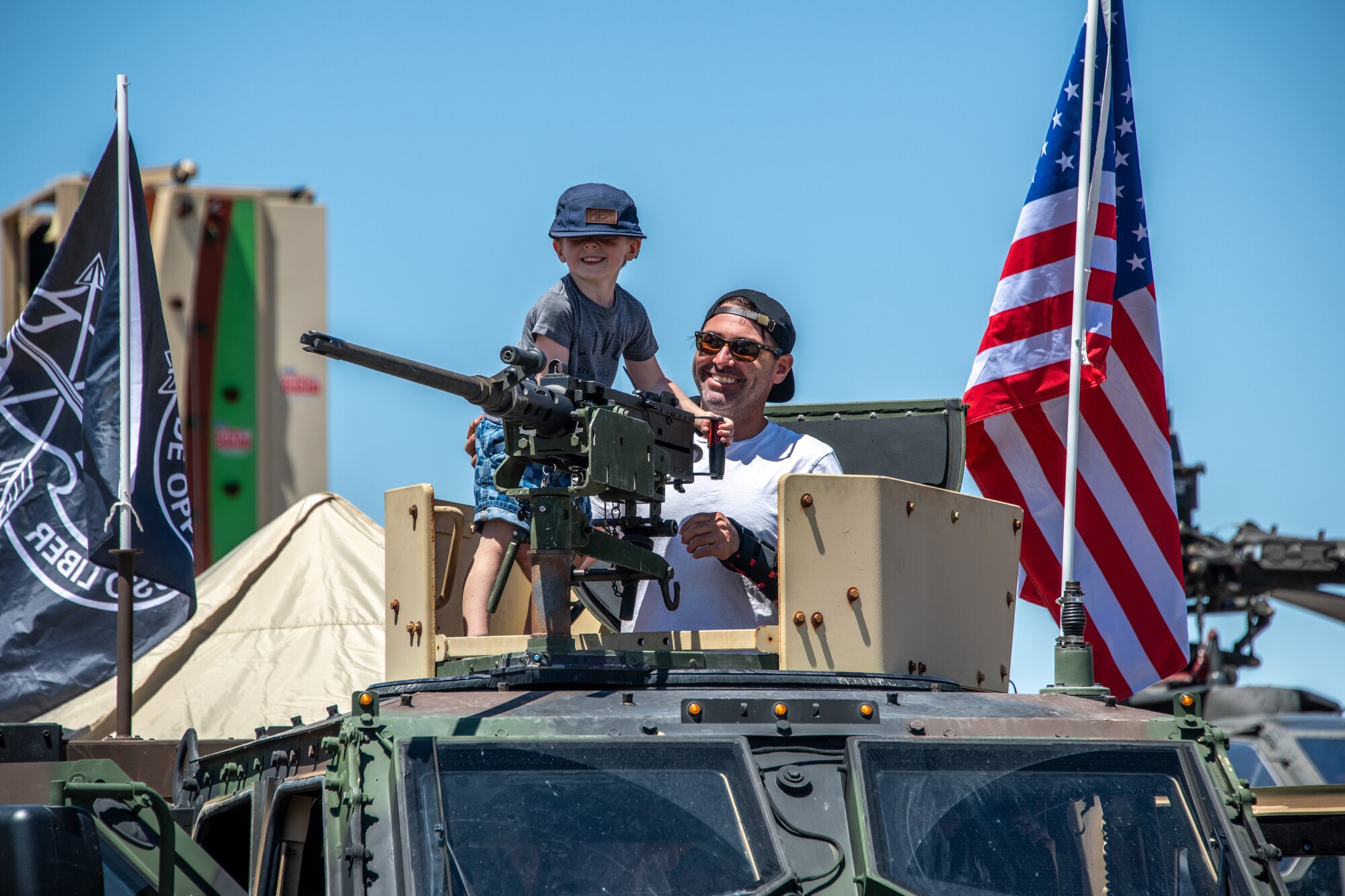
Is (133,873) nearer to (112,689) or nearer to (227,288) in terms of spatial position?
(112,689)

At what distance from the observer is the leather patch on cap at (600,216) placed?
5863mm

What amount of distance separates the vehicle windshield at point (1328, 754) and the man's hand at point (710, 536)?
10.2 meters

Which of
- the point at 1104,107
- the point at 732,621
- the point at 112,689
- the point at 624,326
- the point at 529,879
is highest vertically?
the point at 1104,107

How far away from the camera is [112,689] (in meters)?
11.3

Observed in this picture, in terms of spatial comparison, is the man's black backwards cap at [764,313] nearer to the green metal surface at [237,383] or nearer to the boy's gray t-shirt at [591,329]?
the boy's gray t-shirt at [591,329]

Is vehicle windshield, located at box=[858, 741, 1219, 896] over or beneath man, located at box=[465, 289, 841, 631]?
beneath

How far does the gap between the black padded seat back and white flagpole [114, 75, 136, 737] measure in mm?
3153

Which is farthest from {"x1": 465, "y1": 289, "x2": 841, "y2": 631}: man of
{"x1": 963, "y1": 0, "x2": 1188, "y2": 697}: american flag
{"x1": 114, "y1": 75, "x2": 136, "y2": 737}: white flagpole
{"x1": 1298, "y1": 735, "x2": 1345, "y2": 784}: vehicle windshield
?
{"x1": 1298, "y1": 735, "x2": 1345, "y2": 784}: vehicle windshield

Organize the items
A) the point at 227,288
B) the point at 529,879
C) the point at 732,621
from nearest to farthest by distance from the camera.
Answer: the point at 529,879 → the point at 732,621 → the point at 227,288

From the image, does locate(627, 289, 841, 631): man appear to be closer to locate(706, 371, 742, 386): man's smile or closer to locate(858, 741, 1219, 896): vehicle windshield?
Answer: locate(706, 371, 742, 386): man's smile

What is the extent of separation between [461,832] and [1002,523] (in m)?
2.78

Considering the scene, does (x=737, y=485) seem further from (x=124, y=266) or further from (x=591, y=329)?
(x=124, y=266)

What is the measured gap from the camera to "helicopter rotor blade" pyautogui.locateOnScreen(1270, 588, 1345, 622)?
19.4 meters

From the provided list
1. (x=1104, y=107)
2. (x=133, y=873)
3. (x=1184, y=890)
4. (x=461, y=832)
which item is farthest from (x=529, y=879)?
(x=1104, y=107)
